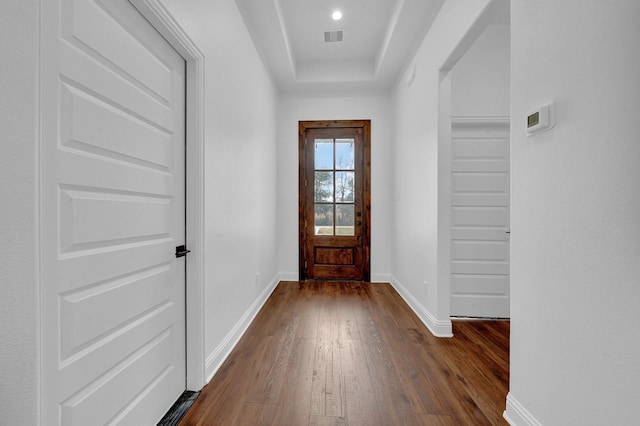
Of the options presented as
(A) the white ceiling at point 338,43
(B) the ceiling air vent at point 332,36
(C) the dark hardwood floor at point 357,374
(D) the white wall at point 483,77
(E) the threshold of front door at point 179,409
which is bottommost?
(C) the dark hardwood floor at point 357,374

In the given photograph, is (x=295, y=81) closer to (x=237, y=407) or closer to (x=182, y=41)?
(x=182, y=41)

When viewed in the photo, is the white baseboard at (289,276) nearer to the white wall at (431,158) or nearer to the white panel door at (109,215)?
the white wall at (431,158)

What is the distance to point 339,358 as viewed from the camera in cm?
212

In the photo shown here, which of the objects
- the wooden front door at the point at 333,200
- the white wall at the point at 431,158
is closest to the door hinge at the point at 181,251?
the white wall at the point at 431,158

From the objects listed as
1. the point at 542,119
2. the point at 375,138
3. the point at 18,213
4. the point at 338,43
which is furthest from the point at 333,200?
the point at 18,213

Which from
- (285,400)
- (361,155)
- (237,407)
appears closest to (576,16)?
(285,400)

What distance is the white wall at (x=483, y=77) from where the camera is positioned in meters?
2.89

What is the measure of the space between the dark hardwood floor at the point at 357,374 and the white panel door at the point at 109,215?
1.42ft

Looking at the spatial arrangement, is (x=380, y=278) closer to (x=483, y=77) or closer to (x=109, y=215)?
(x=483, y=77)

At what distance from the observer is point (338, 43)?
361cm

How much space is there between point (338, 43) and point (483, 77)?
5.62 feet

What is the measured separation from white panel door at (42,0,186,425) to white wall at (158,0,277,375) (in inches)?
10.2

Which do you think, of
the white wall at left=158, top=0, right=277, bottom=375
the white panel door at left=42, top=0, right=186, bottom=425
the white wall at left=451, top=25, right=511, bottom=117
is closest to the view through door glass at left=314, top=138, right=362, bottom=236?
the white wall at left=158, top=0, right=277, bottom=375

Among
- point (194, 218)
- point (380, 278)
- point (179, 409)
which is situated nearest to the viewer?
point (179, 409)
